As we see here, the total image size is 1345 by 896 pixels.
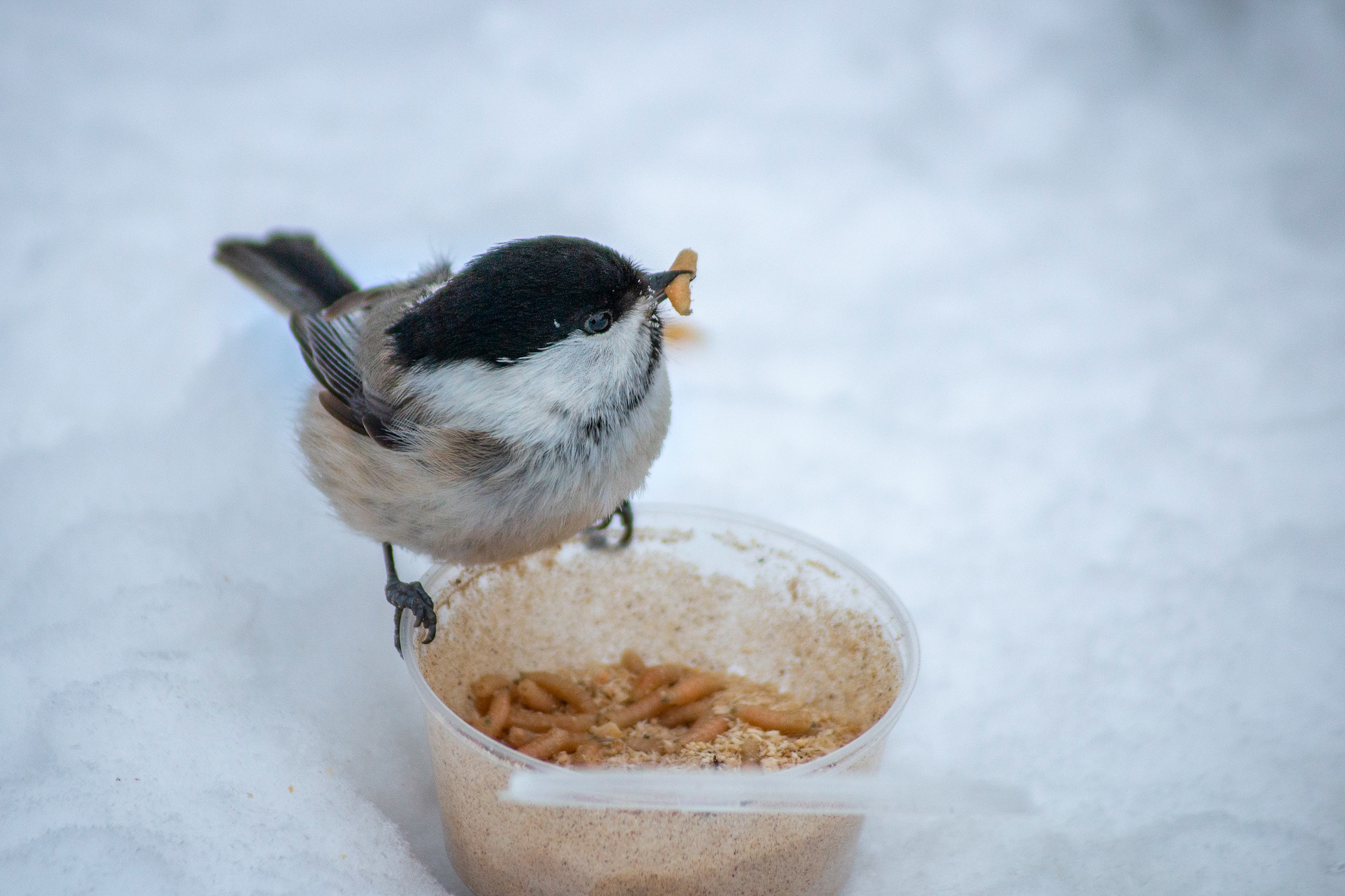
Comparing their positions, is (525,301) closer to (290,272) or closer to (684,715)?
(684,715)

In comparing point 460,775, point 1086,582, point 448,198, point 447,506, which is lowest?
point 1086,582

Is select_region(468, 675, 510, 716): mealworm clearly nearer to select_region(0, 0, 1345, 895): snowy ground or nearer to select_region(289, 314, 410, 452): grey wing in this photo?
select_region(0, 0, 1345, 895): snowy ground

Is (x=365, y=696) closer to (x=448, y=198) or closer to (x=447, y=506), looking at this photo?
(x=447, y=506)

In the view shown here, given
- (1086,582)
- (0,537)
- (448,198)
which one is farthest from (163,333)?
(1086,582)

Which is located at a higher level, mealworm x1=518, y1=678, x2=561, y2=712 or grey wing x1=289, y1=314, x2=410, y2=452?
grey wing x1=289, y1=314, x2=410, y2=452

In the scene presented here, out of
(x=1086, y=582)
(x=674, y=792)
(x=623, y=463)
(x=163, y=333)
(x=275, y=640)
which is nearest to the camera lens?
(x=674, y=792)

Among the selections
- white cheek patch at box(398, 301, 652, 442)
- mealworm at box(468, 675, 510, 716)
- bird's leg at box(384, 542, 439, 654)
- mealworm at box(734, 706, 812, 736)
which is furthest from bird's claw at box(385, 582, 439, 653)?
mealworm at box(734, 706, 812, 736)
